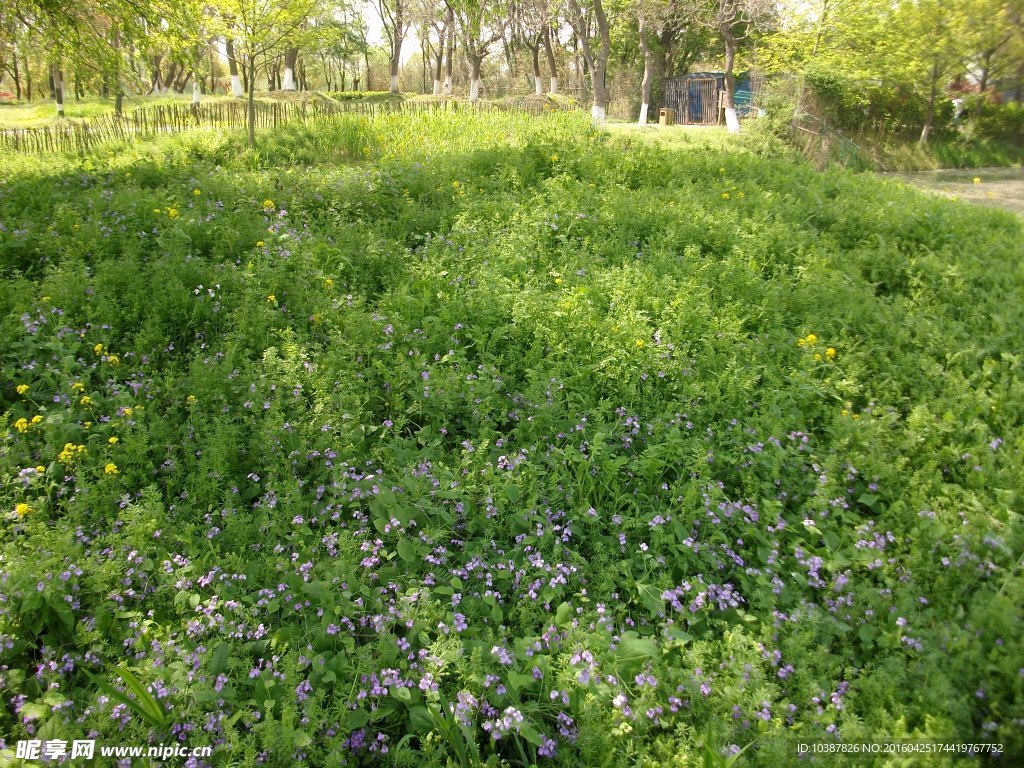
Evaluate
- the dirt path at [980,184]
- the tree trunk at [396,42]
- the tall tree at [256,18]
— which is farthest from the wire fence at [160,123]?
the tree trunk at [396,42]

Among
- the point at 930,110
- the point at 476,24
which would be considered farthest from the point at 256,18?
the point at 476,24

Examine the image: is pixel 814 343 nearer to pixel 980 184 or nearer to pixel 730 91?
pixel 980 184

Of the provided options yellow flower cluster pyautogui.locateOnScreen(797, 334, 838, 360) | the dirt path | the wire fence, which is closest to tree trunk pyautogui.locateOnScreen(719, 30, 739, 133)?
the dirt path

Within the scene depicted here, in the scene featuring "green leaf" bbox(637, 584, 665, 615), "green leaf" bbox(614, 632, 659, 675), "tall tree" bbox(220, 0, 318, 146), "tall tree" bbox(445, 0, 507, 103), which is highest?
"tall tree" bbox(445, 0, 507, 103)

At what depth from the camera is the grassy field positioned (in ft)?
8.34

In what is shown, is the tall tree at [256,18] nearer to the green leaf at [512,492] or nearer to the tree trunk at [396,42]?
the green leaf at [512,492]

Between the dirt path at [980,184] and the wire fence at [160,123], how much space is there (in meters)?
10.3

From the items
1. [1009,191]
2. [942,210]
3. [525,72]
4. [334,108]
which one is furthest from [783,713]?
[525,72]

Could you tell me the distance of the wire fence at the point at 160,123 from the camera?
1027 cm

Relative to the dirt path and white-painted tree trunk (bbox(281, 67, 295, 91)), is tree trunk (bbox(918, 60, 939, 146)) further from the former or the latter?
white-painted tree trunk (bbox(281, 67, 295, 91))

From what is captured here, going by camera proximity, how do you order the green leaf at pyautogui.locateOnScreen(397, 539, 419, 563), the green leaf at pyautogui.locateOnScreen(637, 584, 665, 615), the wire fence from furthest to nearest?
1. the wire fence
2. the green leaf at pyautogui.locateOnScreen(397, 539, 419, 563)
3. the green leaf at pyautogui.locateOnScreen(637, 584, 665, 615)

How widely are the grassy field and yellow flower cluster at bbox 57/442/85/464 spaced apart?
0.01 meters

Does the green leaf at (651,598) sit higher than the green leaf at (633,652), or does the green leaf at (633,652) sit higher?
the green leaf at (651,598)

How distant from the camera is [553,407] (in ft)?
13.5
